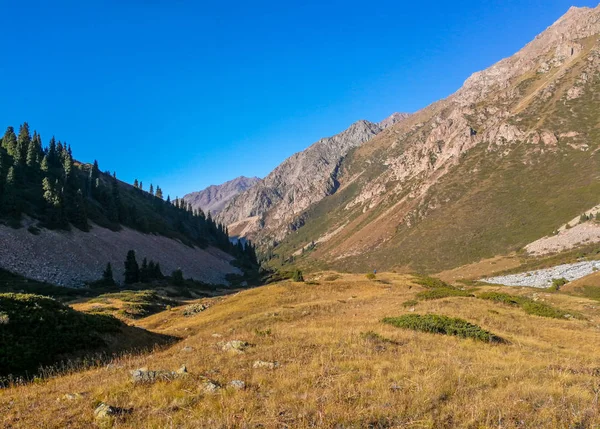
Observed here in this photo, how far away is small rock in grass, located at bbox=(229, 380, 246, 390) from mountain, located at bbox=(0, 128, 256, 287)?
82998mm

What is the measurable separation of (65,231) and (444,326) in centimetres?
10619

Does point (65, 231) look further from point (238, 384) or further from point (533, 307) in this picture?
point (533, 307)

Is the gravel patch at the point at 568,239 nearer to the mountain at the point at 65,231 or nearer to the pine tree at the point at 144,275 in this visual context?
the mountain at the point at 65,231

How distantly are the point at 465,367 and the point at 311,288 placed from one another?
3280 centimetres

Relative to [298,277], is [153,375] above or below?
above

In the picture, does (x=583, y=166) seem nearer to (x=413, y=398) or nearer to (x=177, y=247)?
(x=177, y=247)

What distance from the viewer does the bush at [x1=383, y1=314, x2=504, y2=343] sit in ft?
54.9

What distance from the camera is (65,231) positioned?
310ft

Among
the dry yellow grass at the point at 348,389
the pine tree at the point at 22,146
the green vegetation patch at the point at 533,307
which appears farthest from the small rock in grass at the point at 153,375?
the pine tree at the point at 22,146

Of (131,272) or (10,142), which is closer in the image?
(131,272)

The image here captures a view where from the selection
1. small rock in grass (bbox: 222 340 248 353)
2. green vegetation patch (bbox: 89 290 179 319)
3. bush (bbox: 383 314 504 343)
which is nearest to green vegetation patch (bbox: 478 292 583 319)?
bush (bbox: 383 314 504 343)

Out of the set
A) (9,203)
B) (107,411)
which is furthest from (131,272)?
(107,411)

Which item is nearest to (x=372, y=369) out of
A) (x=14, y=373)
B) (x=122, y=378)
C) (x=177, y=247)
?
(x=122, y=378)

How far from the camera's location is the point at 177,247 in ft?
479
